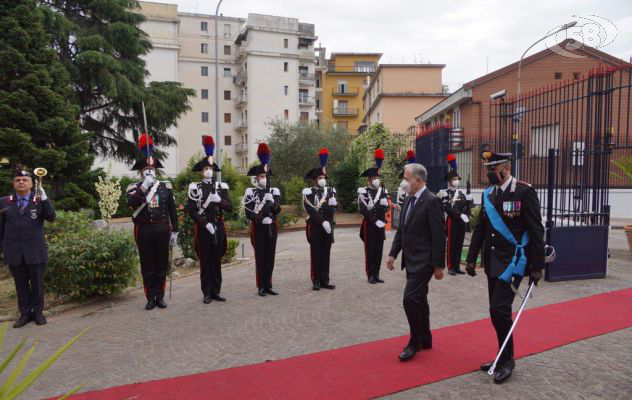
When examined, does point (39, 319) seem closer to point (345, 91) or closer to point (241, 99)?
point (241, 99)

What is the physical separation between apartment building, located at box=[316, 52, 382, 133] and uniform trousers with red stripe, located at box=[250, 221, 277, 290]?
208ft

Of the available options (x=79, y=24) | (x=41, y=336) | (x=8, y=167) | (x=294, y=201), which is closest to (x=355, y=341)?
(x=41, y=336)

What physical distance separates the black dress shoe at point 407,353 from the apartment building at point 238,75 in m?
51.2

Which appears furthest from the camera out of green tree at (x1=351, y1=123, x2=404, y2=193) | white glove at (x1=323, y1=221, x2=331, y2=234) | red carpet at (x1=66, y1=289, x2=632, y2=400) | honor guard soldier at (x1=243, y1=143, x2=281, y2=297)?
green tree at (x1=351, y1=123, x2=404, y2=193)

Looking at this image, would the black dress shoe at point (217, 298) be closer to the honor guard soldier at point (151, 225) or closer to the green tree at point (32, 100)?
the honor guard soldier at point (151, 225)

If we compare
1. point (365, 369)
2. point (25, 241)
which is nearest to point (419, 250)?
point (365, 369)

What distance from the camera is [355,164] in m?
24.0

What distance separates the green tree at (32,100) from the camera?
14.5 m

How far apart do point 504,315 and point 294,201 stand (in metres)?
19.4

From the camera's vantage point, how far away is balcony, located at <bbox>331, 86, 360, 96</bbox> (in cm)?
7144

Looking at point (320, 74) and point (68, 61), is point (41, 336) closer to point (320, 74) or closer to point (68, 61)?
point (68, 61)

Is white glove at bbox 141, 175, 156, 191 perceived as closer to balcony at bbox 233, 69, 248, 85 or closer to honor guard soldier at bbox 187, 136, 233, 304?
honor guard soldier at bbox 187, 136, 233, 304

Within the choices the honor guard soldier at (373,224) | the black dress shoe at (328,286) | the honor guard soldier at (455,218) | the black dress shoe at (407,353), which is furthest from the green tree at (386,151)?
the black dress shoe at (407,353)

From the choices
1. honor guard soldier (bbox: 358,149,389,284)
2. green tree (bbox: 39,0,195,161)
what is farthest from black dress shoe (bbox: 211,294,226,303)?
green tree (bbox: 39,0,195,161)
